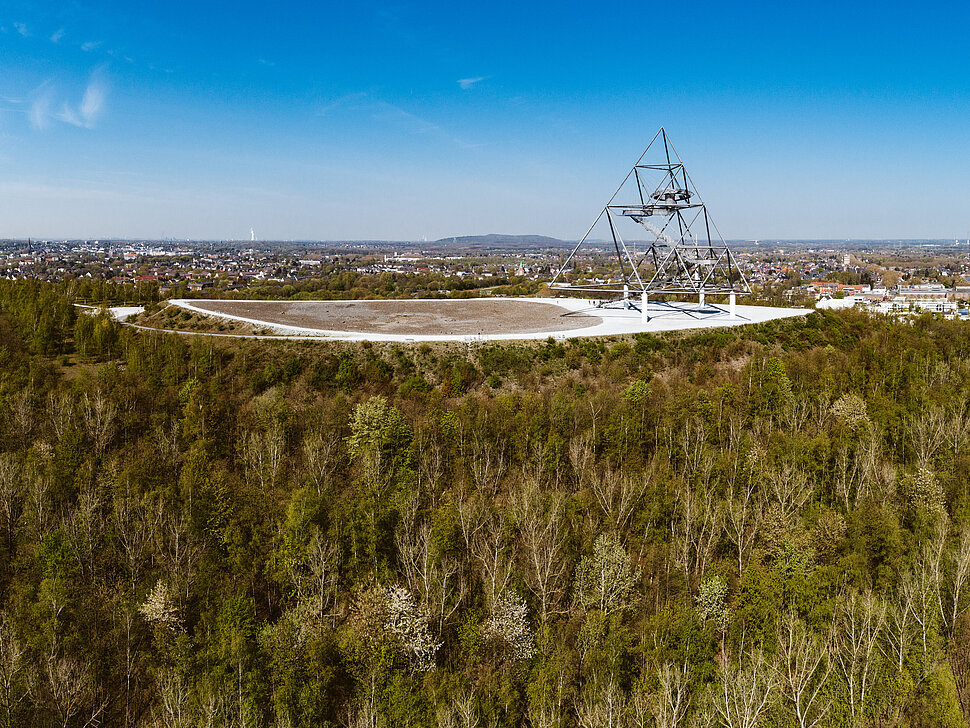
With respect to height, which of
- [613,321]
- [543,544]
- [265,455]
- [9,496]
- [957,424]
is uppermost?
[613,321]

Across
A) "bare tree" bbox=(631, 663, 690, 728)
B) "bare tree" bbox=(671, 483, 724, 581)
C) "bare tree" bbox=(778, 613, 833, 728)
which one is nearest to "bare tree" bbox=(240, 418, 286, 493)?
"bare tree" bbox=(631, 663, 690, 728)

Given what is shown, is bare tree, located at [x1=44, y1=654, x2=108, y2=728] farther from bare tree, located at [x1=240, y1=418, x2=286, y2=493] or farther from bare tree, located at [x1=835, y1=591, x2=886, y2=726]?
bare tree, located at [x1=835, y1=591, x2=886, y2=726]

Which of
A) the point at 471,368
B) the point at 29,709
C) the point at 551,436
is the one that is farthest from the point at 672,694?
the point at 471,368

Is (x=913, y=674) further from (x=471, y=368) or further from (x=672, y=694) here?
(x=471, y=368)

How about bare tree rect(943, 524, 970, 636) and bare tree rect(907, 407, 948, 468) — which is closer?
bare tree rect(943, 524, 970, 636)

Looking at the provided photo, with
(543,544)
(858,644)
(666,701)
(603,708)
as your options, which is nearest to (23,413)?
(543,544)

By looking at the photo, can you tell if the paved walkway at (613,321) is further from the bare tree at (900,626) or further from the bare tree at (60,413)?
the bare tree at (900,626)

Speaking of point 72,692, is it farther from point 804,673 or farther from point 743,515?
point 743,515
